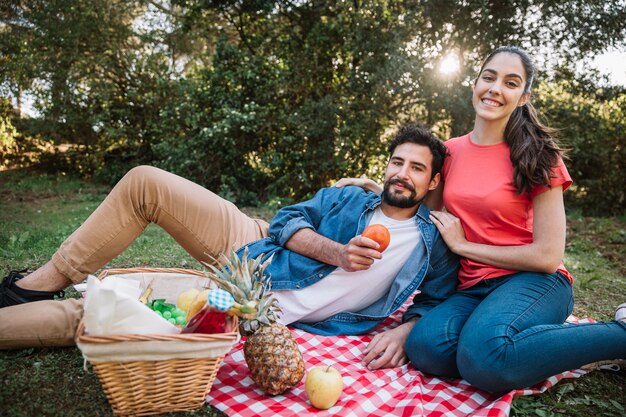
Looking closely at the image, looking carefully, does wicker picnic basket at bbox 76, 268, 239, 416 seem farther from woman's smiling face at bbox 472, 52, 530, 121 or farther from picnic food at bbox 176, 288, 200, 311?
woman's smiling face at bbox 472, 52, 530, 121

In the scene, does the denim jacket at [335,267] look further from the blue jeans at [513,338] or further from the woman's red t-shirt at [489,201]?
the blue jeans at [513,338]

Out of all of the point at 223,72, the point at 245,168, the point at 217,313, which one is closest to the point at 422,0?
the point at 223,72

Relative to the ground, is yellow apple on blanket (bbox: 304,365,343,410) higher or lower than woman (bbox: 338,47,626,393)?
lower

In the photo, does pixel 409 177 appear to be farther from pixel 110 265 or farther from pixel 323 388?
pixel 110 265

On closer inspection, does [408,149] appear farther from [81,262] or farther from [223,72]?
[223,72]

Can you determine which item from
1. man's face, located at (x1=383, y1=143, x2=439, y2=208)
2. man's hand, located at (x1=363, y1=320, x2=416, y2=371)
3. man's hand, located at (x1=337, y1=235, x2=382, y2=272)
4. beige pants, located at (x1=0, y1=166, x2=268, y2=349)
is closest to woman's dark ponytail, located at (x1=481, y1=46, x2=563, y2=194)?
man's face, located at (x1=383, y1=143, x2=439, y2=208)

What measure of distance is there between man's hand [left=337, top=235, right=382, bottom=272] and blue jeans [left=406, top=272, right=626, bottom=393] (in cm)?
59

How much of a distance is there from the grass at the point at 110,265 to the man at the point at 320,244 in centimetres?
34

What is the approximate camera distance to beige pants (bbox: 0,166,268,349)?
9.86 ft

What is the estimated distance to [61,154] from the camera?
1339 centimetres

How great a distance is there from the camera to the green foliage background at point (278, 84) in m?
9.46

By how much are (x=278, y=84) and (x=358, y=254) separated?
25.6ft

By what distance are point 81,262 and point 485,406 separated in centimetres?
269

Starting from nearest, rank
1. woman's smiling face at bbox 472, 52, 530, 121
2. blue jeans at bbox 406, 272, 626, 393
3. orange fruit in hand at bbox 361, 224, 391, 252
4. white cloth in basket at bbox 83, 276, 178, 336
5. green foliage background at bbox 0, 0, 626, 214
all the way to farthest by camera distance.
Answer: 1. white cloth in basket at bbox 83, 276, 178, 336
2. blue jeans at bbox 406, 272, 626, 393
3. orange fruit in hand at bbox 361, 224, 391, 252
4. woman's smiling face at bbox 472, 52, 530, 121
5. green foliage background at bbox 0, 0, 626, 214
